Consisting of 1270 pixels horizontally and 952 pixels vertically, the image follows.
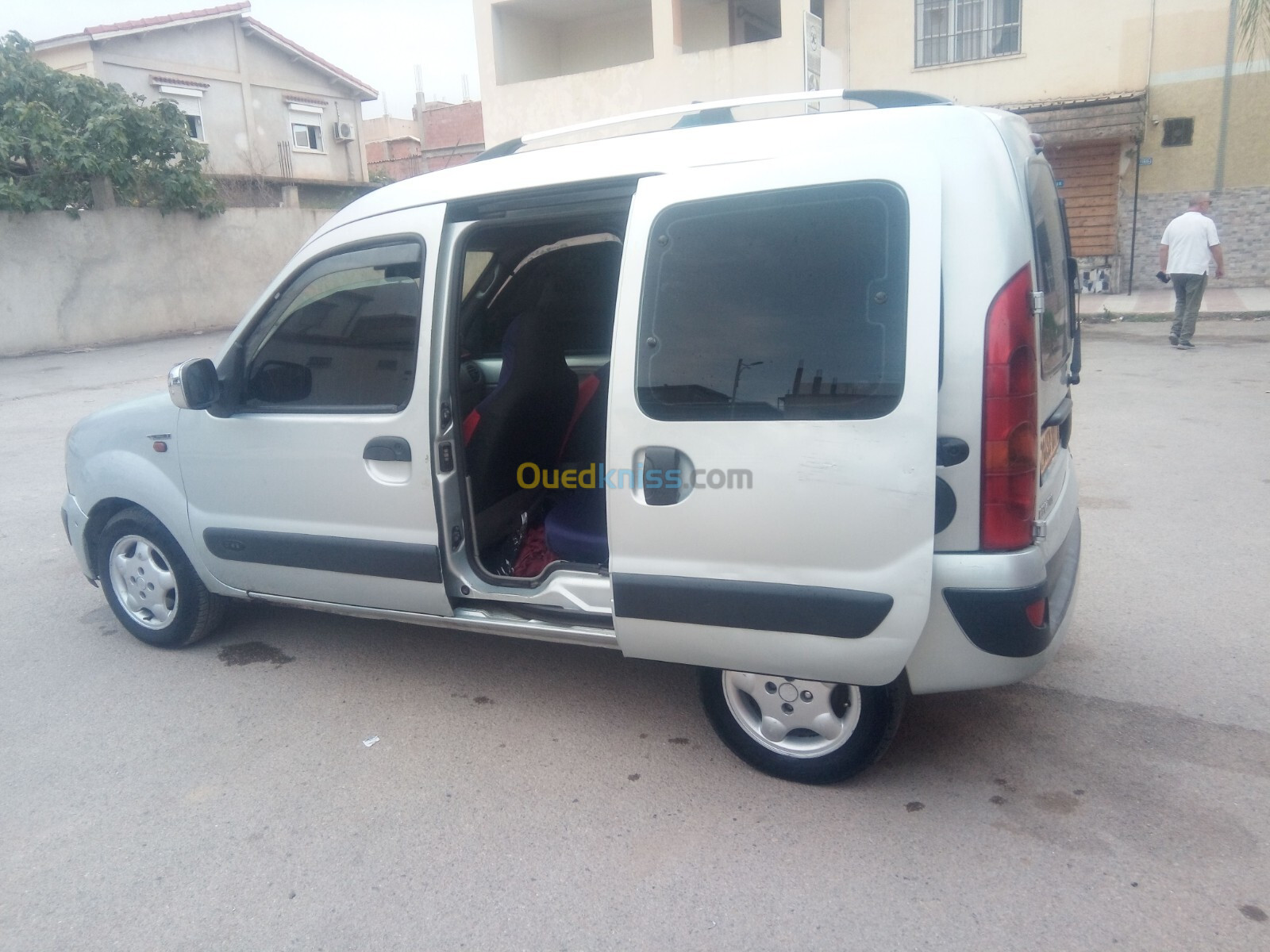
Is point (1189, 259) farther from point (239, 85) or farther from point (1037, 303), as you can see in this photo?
point (239, 85)

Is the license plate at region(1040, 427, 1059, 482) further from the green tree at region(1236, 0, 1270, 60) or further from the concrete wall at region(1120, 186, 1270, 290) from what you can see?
the concrete wall at region(1120, 186, 1270, 290)

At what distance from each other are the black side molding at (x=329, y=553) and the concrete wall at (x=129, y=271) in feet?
48.3

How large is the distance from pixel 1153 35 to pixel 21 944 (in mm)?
18323

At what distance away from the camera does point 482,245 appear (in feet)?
13.1

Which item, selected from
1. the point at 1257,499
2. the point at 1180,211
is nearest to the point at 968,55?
the point at 1180,211

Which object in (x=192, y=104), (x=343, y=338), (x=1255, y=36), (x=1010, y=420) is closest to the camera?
(x=1010, y=420)

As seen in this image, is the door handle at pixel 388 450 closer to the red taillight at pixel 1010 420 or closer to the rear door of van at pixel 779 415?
the rear door of van at pixel 779 415

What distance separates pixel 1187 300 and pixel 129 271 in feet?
54.4

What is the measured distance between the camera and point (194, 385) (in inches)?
146

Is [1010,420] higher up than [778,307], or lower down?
lower down

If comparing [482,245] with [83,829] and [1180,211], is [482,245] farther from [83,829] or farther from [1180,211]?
[1180,211]

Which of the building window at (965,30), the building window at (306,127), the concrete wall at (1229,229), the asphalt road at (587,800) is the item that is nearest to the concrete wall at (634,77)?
the building window at (965,30)

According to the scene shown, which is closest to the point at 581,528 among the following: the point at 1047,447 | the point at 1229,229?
the point at 1047,447

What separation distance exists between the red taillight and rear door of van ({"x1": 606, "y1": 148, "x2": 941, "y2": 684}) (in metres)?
0.15
